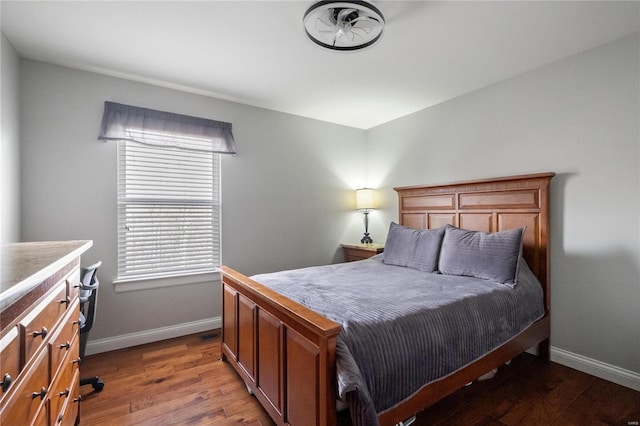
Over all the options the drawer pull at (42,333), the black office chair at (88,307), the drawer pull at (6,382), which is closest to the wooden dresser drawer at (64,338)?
the drawer pull at (42,333)

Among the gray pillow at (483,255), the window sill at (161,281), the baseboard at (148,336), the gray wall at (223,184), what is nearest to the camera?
the gray pillow at (483,255)

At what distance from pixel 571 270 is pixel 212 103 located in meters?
3.63

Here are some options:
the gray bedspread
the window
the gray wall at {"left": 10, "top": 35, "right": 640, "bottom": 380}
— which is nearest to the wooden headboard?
the gray wall at {"left": 10, "top": 35, "right": 640, "bottom": 380}

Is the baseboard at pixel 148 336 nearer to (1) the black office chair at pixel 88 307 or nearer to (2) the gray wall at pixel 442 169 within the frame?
(2) the gray wall at pixel 442 169

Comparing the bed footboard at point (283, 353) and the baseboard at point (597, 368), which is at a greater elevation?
the bed footboard at point (283, 353)

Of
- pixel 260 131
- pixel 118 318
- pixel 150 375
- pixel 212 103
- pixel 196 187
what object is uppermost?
pixel 212 103

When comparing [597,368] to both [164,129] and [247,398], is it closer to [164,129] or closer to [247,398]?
[247,398]

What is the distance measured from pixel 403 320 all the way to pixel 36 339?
56.0 inches

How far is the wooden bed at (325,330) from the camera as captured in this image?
1.31 m

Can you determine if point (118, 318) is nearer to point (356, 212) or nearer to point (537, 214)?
point (356, 212)

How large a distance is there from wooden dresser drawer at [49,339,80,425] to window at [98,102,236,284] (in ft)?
4.39

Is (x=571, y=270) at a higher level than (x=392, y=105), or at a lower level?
lower

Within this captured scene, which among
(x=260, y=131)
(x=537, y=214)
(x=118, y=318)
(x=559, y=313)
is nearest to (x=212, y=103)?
(x=260, y=131)

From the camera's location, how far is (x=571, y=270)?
242 cm
